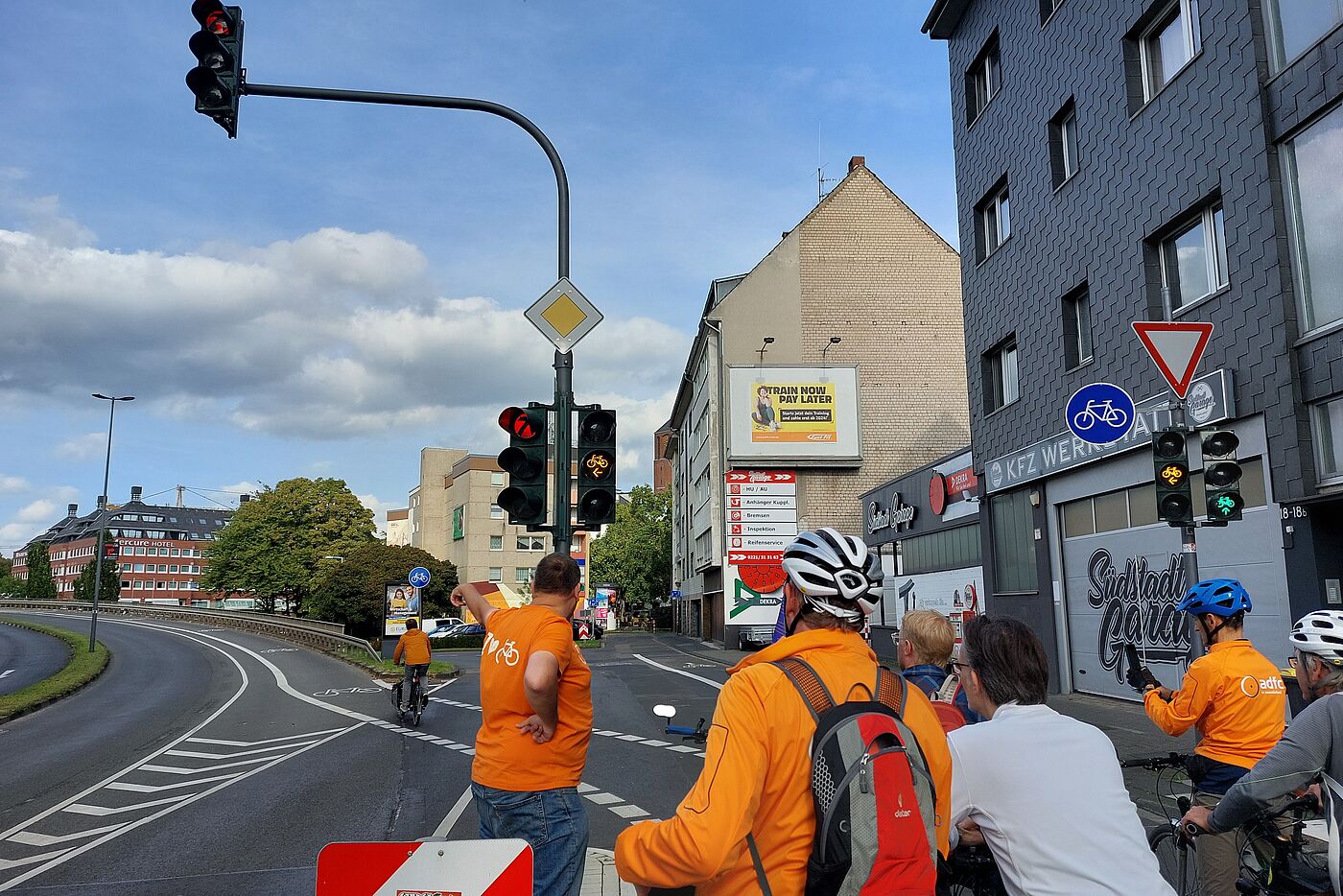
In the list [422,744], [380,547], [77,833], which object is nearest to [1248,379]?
[422,744]

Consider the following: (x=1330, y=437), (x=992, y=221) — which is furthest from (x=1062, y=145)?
(x=1330, y=437)

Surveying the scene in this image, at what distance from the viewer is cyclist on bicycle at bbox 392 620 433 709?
1697 cm

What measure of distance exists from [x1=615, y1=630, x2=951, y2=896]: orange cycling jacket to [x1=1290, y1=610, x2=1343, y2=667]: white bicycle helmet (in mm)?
2359

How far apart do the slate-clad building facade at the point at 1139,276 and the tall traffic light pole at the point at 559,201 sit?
9.06 meters

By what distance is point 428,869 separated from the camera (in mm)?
2756

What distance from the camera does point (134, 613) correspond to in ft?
244

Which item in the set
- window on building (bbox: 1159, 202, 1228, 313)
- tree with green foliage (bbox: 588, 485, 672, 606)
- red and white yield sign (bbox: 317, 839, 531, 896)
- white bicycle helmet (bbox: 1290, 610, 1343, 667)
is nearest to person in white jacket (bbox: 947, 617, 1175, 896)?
red and white yield sign (bbox: 317, 839, 531, 896)

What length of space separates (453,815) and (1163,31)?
51.5 ft

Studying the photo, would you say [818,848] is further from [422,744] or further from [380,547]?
[380,547]

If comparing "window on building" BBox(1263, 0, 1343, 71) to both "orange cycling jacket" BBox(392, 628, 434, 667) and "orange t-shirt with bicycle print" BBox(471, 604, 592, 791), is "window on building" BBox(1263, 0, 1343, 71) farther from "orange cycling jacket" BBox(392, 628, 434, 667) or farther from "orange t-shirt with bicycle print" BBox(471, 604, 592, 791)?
"orange cycling jacket" BBox(392, 628, 434, 667)

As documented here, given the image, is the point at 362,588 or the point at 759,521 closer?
the point at 759,521

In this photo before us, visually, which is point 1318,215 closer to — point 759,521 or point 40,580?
point 759,521

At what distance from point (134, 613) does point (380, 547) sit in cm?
3449

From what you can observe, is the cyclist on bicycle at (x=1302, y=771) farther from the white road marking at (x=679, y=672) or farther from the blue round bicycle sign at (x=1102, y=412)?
the white road marking at (x=679, y=672)
